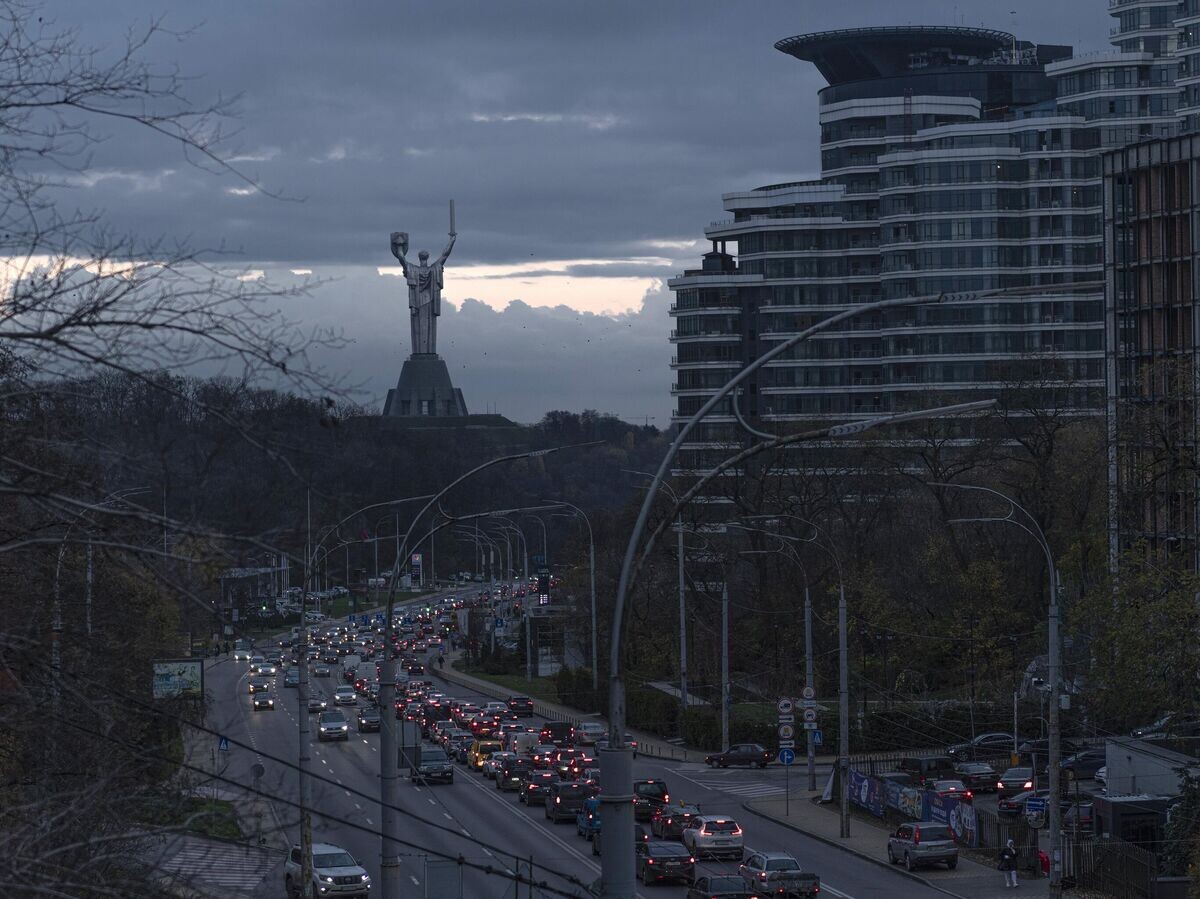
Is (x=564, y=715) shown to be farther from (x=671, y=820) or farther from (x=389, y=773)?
(x=389, y=773)

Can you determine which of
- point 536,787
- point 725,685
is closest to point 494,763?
point 536,787

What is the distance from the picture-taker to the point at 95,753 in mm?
14742

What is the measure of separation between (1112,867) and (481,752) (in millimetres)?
27530

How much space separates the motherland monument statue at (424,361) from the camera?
13788 centimetres

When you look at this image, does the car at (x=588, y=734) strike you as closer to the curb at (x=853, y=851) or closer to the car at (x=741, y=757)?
the car at (x=741, y=757)

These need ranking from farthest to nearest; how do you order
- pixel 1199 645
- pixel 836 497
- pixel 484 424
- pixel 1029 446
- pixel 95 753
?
1. pixel 484 424
2. pixel 836 497
3. pixel 1029 446
4. pixel 1199 645
5. pixel 95 753

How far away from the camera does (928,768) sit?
52.8 meters

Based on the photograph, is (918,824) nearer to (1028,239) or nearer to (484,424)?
(1028,239)

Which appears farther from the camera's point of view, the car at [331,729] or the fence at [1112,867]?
the car at [331,729]

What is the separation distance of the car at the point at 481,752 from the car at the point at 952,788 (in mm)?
16679

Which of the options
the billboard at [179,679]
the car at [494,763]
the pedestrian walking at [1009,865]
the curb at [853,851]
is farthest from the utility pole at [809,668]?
the billboard at [179,679]

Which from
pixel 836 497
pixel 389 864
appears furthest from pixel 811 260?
pixel 389 864

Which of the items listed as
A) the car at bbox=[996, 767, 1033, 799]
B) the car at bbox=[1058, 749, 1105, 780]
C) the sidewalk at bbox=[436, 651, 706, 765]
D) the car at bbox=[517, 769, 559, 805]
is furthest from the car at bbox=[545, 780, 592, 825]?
the car at bbox=[1058, 749, 1105, 780]

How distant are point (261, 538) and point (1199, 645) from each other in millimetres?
26616
